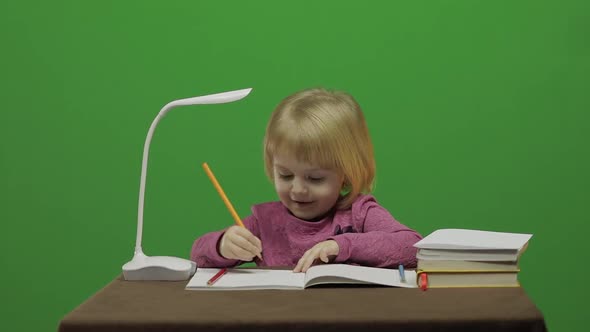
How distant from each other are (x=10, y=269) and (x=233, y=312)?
5.61 feet

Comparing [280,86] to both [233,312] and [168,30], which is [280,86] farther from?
[233,312]

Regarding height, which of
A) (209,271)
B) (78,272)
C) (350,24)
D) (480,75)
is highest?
(350,24)

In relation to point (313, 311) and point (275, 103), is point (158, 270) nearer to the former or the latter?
point (313, 311)

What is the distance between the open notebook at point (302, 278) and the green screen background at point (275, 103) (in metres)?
1.05

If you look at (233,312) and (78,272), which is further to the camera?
(78,272)

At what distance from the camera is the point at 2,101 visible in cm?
281

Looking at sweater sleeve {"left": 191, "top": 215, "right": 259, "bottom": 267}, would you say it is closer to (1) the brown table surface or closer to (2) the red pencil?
(2) the red pencil

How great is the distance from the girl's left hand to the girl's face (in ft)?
0.78

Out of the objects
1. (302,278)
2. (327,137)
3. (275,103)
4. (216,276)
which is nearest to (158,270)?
(216,276)

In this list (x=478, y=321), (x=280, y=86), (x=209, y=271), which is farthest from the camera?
(x=280, y=86)

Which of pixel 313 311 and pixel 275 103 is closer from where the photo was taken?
pixel 313 311

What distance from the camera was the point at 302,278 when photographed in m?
A: 1.62

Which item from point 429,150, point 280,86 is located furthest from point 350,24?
point 429,150

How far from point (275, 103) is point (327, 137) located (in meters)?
0.77
